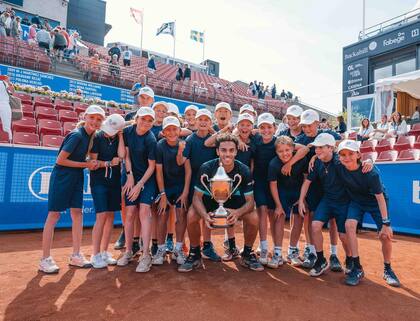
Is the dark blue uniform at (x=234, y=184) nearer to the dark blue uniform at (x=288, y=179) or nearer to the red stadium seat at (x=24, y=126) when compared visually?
the dark blue uniform at (x=288, y=179)

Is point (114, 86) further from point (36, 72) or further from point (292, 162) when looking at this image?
point (292, 162)

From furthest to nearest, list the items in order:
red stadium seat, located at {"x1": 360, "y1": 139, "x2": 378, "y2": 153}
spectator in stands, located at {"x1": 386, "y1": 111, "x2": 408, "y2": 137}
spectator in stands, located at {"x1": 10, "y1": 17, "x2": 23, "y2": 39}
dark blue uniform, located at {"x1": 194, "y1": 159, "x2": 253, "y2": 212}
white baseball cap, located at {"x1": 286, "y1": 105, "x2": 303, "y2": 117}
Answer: spectator in stands, located at {"x1": 10, "y1": 17, "x2": 23, "y2": 39} < spectator in stands, located at {"x1": 386, "y1": 111, "x2": 408, "y2": 137} < red stadium seat, located at {"x1": 360, "y1": 139, "x2": 378, "y2": 153} < white baseball cap, located at {"x1": 286, "y1": 105, "x2": 303, "y2": 117} < dark blue uniform, located at {"x1": 194, "y1": 159, "x2": 253, "y2": 212}

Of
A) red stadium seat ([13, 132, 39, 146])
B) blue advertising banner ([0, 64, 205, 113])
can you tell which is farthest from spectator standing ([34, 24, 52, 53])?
red stadium seat ([13, 132, 39, 146])

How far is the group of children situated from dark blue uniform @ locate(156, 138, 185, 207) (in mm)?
14

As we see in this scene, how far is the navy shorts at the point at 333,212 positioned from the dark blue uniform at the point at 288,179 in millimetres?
454

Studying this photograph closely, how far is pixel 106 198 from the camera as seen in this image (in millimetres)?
4168

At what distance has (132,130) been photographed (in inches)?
168

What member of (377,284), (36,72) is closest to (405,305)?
(377,284)

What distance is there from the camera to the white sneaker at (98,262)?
3.96m

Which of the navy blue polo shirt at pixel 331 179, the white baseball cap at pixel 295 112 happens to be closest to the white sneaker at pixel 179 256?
the navy blue polo shirt at pixel 331 179

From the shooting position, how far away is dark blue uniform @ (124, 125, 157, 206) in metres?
4.13

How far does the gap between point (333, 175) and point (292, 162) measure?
1.74 ft

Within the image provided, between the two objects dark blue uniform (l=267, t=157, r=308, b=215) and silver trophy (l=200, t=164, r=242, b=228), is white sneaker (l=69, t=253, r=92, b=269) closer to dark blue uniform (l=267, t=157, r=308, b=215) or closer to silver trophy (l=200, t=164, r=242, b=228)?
silver trophy (l=200, t=164, r=242, b=228)

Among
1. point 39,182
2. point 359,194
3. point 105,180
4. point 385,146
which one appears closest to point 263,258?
point 359,194
